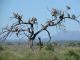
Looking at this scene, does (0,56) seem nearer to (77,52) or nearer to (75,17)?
(77,52)

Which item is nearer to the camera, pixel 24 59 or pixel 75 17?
pixel 24 59

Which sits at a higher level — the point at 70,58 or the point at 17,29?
the point at 17,29

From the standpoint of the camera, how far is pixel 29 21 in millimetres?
18484

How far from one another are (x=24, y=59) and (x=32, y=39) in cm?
548

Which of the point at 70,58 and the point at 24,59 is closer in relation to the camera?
the point at 24,59

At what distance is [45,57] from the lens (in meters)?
14.1

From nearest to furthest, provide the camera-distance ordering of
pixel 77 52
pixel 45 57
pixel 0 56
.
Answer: pixel 0 56 < pixel 45 57 < pixel 77 52

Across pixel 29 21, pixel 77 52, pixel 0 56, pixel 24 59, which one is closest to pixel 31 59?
pixel 24 59

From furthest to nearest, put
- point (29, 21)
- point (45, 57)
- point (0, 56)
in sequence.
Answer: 1. point (29, 21)
2. point (45, 57)
3. point (0, 56)

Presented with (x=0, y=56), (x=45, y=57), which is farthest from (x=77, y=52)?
(x=0, y=56)

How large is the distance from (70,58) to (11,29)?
5.09 meters

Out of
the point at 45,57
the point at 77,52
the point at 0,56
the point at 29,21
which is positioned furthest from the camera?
the point at 29,21

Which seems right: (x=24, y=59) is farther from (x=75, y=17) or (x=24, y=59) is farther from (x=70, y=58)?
(x=75, y=17)

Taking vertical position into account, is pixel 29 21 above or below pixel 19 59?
above
